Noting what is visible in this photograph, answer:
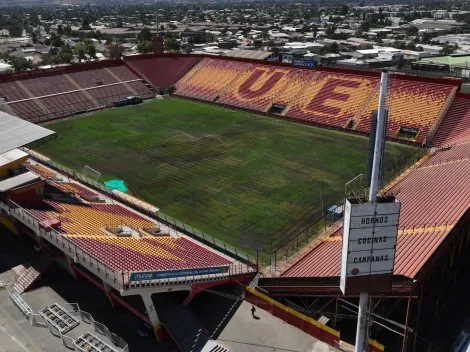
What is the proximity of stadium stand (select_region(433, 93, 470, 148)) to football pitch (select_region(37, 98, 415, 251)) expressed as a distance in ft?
12.1

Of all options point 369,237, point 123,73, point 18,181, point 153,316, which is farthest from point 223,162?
point 123,73

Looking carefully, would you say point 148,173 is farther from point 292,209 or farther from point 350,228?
point 350,228

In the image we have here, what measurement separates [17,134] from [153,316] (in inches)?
721

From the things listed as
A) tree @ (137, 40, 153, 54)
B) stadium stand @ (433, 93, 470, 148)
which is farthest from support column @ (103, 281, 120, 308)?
tree @ (137, 40, 153, 54)

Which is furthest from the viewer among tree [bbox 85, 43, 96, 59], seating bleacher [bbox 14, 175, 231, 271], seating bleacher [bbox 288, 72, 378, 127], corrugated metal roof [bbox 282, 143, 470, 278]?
tree [bbox 85, 43, 96, 59]

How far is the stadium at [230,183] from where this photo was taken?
910 inches

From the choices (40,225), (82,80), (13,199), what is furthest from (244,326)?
(82,80)

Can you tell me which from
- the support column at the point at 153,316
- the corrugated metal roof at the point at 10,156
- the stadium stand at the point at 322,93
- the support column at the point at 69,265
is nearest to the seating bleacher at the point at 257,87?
the stadium stand at the point at 322,93

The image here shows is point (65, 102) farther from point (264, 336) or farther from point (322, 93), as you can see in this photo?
point (264, 336)

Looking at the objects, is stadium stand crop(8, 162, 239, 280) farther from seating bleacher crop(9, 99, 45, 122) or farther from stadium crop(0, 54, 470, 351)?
seating bleacher crop(9, 99, 45, 122)

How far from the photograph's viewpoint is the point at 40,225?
2580cm

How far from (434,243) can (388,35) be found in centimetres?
16377

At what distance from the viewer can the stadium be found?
23109 mm

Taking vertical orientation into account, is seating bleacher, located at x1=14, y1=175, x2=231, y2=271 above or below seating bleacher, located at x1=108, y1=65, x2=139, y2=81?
below
